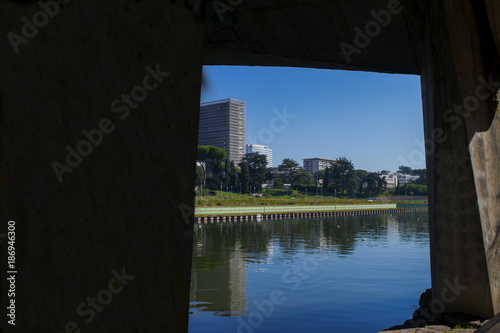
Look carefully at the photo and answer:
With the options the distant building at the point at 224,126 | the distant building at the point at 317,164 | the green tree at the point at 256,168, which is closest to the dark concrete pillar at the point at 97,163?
the green tree at the point at 256,168

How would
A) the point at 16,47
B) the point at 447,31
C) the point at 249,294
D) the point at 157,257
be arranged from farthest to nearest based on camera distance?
1. the point at 249,294
2. the point at 447,31
3. the point at 157,257
4. the point at 16,47

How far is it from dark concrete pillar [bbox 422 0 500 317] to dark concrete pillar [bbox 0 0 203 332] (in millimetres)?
5574

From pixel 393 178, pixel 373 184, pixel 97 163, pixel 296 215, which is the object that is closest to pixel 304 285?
pixel 97 163

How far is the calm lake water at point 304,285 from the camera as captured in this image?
12.2 meters

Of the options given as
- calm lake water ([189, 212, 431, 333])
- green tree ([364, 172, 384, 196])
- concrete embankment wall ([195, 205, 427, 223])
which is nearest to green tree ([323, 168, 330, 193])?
green tree ([364, 172, 384, 196])

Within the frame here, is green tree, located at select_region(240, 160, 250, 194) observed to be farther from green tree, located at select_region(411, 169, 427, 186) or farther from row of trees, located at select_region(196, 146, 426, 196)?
green tree, located at select_region(411, 169, 427, 186)

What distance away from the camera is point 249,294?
16391mm

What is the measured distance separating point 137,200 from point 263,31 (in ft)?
17.0

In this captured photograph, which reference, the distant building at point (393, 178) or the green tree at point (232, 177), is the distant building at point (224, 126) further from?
the distant building at point (393, 178)

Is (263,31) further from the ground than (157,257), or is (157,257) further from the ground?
(263,31)

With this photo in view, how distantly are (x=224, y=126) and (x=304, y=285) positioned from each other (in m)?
139

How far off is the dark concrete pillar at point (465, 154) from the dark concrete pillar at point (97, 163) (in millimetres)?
5574

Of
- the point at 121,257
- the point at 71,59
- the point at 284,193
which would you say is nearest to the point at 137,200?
the point at 121,257

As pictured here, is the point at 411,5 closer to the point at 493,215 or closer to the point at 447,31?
the point at 447,31
